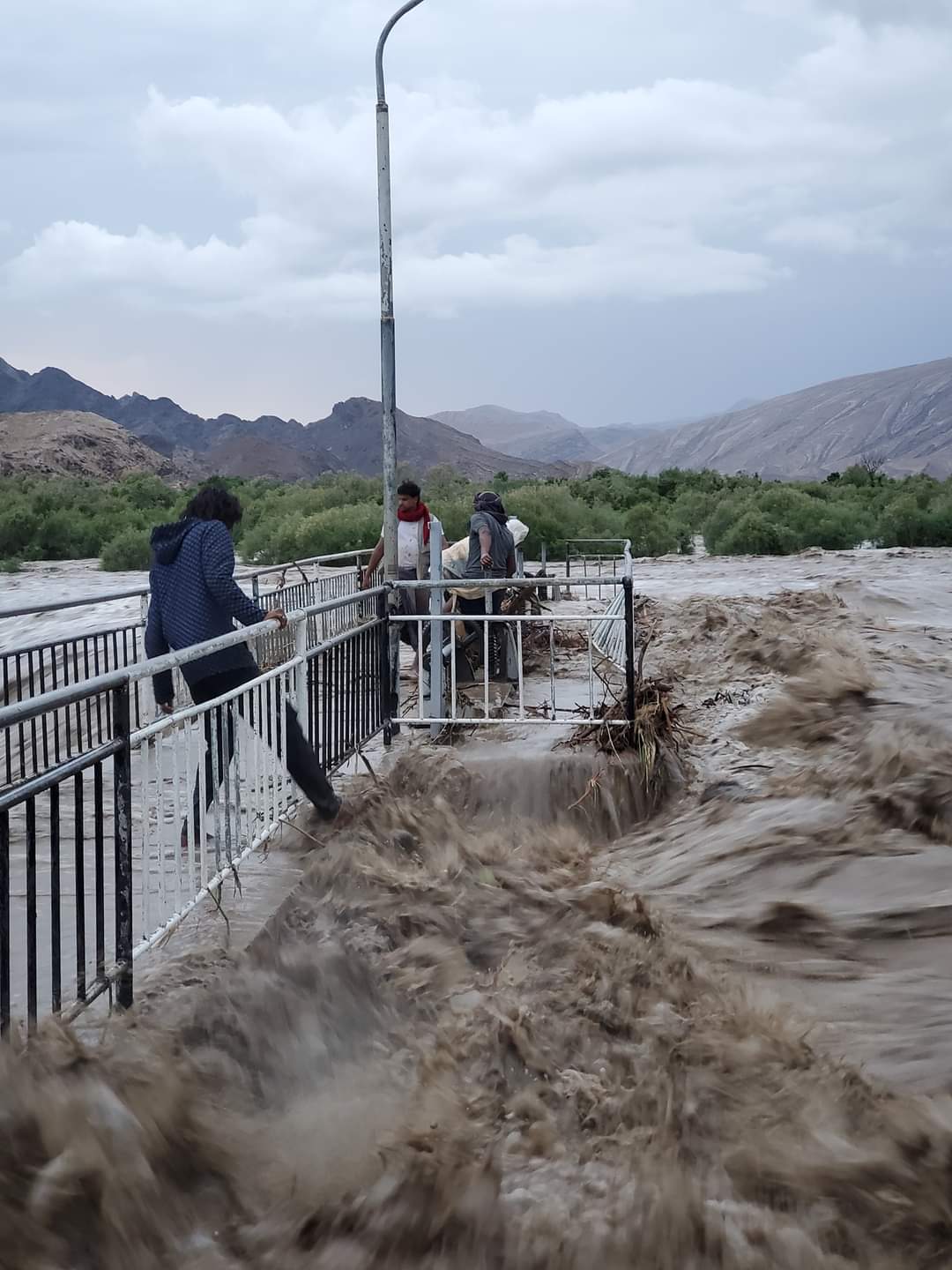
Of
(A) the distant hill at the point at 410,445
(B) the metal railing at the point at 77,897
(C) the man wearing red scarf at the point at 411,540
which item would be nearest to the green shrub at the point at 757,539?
(C) the man wearing red scarf at the point at 411,540

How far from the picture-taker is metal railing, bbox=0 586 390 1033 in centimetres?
362

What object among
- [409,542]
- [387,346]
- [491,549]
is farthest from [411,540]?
[387,346]

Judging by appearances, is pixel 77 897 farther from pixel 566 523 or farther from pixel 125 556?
pixel 566 523

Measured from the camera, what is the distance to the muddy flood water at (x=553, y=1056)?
123 inches

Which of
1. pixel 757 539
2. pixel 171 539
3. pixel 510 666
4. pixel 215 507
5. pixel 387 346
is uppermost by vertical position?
pixel 387 346

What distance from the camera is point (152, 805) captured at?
668 centimetres

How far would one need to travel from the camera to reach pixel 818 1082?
380 centimetres

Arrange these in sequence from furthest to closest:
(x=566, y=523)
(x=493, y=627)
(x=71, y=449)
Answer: (x=71, y=449) → (x=566, y=523) → (x=493, y=627)

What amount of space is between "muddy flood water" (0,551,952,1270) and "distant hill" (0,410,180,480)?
3770 inches

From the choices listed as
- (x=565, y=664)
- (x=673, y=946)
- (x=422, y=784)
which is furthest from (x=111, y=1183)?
(x=565, y=664)

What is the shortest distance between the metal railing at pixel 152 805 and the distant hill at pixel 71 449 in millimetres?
94128

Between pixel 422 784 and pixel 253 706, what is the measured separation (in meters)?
2.11

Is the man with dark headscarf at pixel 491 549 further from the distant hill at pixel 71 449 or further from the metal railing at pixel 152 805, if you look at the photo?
the distant hill at pixel 71 449

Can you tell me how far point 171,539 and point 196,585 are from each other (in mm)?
260
